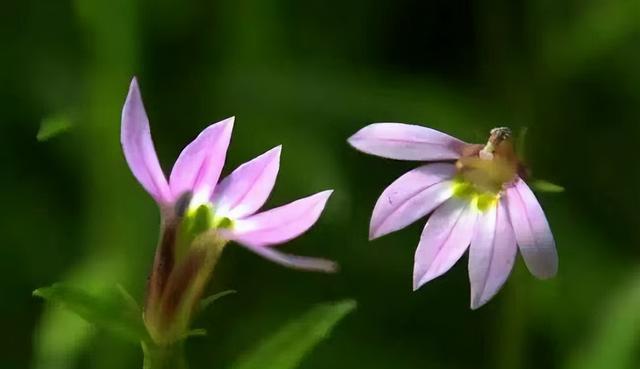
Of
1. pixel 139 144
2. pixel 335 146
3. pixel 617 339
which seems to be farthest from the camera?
pixel 335 146

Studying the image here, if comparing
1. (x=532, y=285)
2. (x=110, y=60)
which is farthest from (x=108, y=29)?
(x=532, y=285)

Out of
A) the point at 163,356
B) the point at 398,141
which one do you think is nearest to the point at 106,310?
the point at 163,356

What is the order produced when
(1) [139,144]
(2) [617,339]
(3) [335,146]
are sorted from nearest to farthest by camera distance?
1. (1) [139,144]
2. (2) [617,339]
3. (3) [335,146]

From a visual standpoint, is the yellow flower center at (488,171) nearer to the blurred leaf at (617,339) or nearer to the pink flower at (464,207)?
the pink flower at (464,207)

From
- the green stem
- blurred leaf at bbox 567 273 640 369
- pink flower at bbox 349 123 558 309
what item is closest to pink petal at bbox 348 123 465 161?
pink flower at bbox 349 123 558 309

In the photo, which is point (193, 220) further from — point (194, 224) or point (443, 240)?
point (443, 240)
